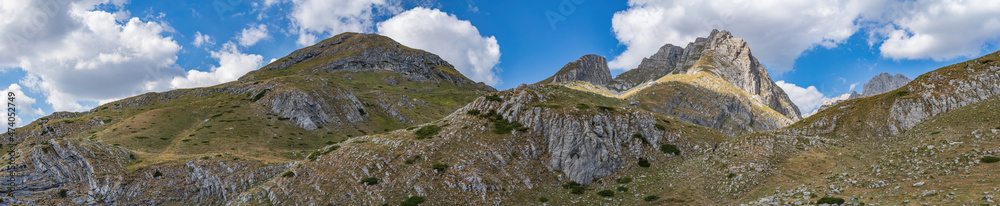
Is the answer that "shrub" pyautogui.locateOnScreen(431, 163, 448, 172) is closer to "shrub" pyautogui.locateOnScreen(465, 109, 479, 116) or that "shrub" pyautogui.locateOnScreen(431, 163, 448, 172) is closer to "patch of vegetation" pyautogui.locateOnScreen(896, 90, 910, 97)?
"shrub" pyautogui.locateOnScreen(465, 109, 479, 116)

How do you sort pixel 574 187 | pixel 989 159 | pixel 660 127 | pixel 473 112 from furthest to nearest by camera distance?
pixel 473 112 → pixel 660 127 → pixel 574 187 → pixel 989 159

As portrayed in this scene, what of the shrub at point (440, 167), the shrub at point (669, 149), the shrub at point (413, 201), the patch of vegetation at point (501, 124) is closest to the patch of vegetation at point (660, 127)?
the shrub at point (669, 149)

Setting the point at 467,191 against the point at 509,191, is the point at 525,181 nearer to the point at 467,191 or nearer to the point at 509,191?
the point at 509,191

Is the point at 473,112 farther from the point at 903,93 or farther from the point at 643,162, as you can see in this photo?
the point at 903,93

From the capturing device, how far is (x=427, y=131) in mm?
56594

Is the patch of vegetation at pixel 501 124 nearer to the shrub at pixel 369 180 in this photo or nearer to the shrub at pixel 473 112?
the shrub at pixel 473 112

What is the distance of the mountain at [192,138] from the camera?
5078 cm

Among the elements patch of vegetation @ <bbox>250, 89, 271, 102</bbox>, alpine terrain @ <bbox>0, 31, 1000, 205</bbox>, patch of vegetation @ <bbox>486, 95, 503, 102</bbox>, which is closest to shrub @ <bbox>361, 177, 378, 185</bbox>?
alpine terrain @ <bbox>0, 31, 1000, 205</bbox>

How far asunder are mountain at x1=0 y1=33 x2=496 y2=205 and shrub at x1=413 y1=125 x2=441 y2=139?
22542 millimetres

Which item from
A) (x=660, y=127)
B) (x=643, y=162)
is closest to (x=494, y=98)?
(x=643, y=162)

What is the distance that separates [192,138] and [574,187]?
81.3m

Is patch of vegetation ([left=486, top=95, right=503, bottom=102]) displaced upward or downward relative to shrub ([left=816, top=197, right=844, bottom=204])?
upward

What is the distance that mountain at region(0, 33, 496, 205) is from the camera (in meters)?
50.8

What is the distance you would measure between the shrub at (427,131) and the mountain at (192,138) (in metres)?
22.5
